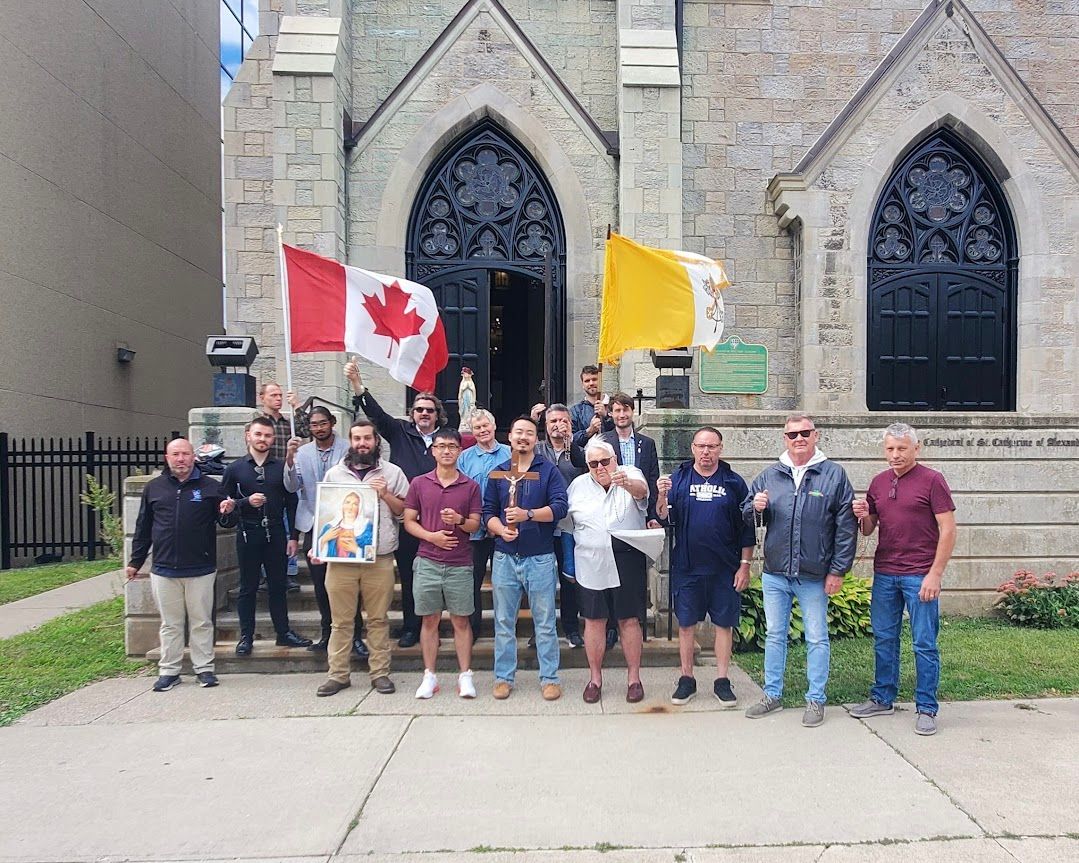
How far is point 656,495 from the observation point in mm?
5984

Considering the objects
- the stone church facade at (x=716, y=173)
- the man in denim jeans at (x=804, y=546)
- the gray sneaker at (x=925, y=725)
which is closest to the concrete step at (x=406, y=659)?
the man in denim jeans at (x=804, y=546)

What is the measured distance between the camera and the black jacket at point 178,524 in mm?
5977

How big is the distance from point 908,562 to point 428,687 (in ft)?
11.6

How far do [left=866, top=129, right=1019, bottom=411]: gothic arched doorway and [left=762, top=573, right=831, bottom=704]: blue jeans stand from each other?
6823 mm

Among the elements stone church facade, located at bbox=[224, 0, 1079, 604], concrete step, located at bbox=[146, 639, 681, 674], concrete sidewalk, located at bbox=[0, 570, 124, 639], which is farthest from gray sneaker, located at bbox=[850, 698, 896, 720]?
concrete sidewalk, located at bbox=[0, 570, 124, 639]

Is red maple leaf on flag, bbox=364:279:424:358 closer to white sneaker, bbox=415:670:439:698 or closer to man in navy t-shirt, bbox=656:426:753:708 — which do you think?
white sneaker, bbox=415:670:439:698

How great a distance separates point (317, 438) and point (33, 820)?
11.0 ft

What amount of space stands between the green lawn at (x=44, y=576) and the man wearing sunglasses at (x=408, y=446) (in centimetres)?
634

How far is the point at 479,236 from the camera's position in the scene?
35.7 feet

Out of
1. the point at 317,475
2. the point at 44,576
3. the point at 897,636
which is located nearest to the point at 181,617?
the point at 317,475

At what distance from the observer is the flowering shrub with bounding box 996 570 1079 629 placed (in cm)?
745

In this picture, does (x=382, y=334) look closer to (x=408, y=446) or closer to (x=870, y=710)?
(x=408, y=446)

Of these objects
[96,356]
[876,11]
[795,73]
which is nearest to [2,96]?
[96,356]

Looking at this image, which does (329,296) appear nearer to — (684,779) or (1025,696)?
(684,779)
